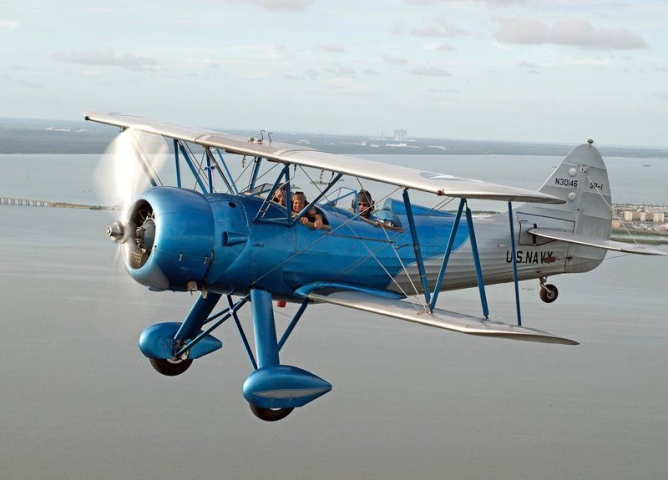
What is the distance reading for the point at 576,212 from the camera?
15.3 m

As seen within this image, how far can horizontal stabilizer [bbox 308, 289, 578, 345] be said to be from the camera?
994 cm

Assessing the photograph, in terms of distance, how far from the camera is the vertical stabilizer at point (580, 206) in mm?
15078

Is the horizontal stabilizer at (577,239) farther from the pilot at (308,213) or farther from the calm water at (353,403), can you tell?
the calm water at (353,403)

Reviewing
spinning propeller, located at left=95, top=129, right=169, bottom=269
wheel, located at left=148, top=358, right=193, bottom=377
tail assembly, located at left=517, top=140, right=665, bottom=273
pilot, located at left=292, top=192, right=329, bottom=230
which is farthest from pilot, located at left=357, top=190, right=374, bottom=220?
tail assembly, located at left=517, top=140, right=665, bottom=273

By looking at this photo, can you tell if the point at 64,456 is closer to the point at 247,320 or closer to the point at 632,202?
the point at 247,320

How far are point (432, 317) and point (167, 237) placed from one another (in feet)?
9.48

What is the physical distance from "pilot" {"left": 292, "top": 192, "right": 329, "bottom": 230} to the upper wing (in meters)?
0.59

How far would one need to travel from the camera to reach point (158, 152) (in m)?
13.6

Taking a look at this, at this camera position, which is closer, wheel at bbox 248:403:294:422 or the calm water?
wheel at bbox 248:403:294:422

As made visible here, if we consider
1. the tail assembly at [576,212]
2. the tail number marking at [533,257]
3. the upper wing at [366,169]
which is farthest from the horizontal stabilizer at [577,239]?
the upper wing at [366,169]

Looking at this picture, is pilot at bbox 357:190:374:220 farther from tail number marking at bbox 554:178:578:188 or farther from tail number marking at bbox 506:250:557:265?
tail number marking at bbox 554:178:578:188

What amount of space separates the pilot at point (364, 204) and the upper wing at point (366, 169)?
124 centimetres

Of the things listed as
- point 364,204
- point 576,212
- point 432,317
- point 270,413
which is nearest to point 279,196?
point 364,204

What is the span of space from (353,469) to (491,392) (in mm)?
7454
